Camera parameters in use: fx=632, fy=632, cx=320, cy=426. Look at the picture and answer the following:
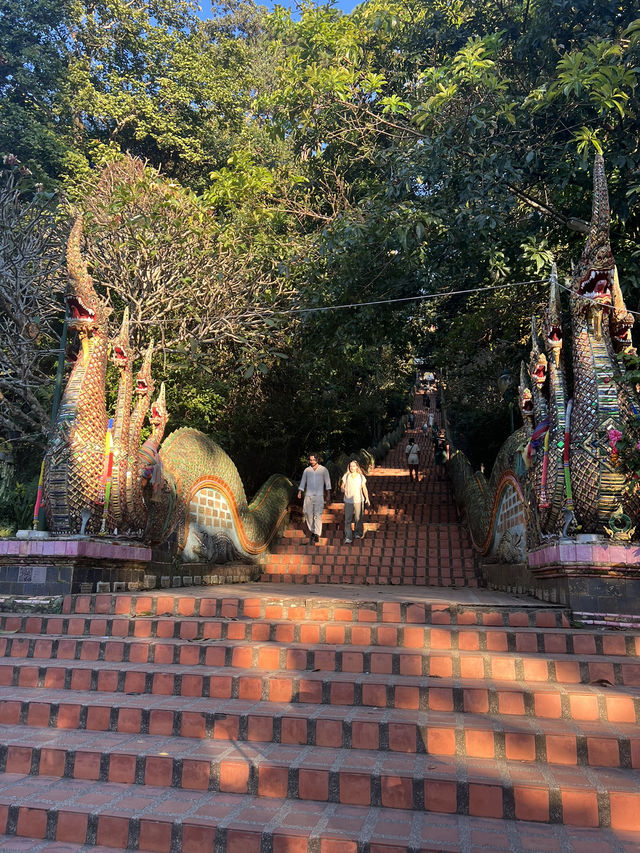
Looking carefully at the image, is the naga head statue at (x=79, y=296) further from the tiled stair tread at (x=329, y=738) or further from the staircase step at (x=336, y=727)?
the tiled stair tread at (x=329, y=738)

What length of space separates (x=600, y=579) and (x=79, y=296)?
5.51 metres

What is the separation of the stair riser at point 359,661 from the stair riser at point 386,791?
1059mm

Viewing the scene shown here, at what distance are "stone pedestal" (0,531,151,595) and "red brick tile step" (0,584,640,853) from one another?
885 mm

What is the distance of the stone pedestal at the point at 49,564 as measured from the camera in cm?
585

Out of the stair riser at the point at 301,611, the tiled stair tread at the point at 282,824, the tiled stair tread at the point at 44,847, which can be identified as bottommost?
the tiled stair tread at the point at 44,847

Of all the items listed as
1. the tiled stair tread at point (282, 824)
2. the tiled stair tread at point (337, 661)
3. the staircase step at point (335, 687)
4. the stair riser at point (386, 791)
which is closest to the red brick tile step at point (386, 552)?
the tiled stair tread at point (337, 661)

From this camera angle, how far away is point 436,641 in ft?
14.1

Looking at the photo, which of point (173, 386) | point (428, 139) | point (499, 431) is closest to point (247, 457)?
point (173, 386)

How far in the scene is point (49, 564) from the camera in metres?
5.91

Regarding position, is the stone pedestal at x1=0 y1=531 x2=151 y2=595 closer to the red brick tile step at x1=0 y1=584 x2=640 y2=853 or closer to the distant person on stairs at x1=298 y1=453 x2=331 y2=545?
the red brick tile step at x1=0 y1=584 x2=640 y2=853

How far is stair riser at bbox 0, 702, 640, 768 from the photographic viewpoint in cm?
319

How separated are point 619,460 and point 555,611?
51.3 inches

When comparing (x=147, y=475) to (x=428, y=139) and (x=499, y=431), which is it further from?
(x=499, y=431)

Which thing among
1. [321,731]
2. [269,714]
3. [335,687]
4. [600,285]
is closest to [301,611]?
[335,687]
